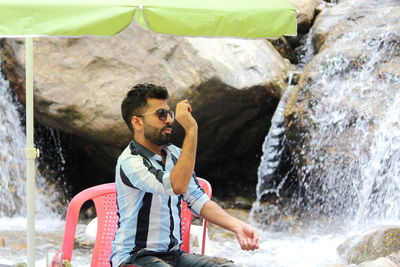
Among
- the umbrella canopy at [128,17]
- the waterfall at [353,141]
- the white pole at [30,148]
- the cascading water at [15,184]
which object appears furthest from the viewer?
the cascading water at [15,184]

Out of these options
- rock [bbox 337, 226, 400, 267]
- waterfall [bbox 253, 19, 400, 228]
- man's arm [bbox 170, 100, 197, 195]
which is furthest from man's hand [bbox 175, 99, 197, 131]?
waterfall [bbox 253, 19, 400, 228]

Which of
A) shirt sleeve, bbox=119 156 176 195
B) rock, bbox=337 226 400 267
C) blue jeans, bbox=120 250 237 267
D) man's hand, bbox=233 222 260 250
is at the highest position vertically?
shirt sleeve, bbox=119 156 176 195

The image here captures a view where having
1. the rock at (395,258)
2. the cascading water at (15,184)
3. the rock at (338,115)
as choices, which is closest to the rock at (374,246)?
the rock at (395,258)

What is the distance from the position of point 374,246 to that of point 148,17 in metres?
3.73

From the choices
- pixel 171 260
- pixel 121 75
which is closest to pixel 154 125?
pixel 171 260

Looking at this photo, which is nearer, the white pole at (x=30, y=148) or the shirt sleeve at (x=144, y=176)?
the shirt sleeve at (x=144, y=176)

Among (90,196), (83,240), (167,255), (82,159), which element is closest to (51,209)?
(82,159)

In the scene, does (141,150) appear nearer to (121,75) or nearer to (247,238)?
(247,238)

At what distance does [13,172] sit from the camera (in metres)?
8.86

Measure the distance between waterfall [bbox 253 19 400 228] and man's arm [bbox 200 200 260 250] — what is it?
14.9ft

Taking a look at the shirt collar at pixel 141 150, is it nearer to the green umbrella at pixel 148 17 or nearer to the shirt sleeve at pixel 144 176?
the shirt sleeve at pixel 144 176

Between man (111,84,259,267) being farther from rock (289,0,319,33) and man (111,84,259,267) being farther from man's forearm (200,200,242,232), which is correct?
rock (289,0,319,33)

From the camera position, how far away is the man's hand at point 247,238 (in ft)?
10.4

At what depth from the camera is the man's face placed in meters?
3.37
